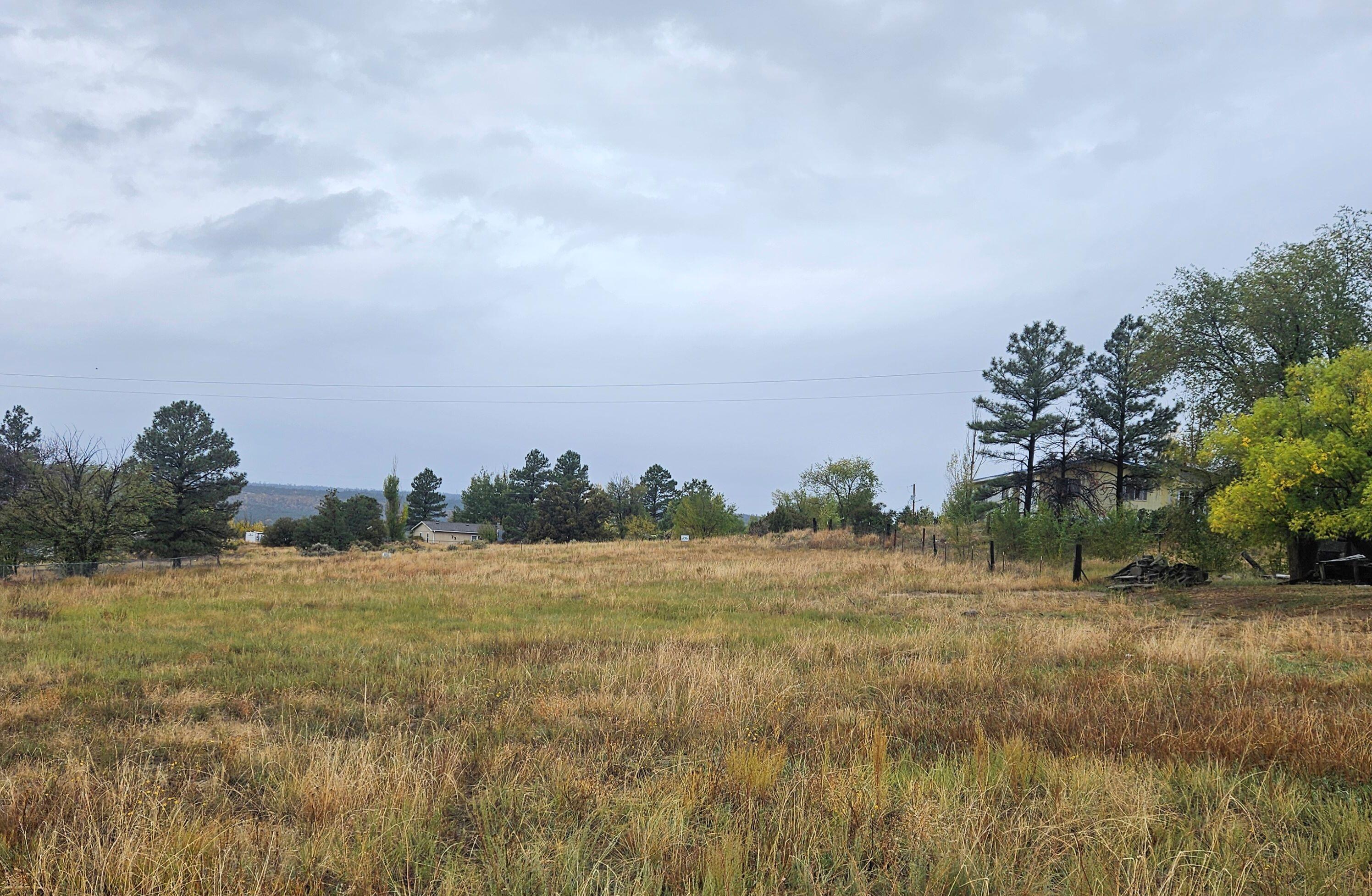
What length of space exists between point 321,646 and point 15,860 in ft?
24.8

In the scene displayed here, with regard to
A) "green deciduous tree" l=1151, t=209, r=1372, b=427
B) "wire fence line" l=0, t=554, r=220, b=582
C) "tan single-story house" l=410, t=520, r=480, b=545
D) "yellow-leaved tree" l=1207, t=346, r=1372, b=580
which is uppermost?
"green deciduous tree" l=1151, t=209, r=1372, b=427

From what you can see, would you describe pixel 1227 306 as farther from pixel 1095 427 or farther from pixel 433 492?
pixel 433 492

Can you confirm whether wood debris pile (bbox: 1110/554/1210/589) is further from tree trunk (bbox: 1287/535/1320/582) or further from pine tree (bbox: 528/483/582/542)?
pine tree (bbox: 528/483/582/542)

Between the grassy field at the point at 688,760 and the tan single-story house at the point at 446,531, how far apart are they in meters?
86.8

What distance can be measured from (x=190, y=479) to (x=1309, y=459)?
57.7m

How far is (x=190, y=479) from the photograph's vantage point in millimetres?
49906

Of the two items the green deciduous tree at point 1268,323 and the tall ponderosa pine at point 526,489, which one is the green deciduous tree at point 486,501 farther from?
the green deciduous tree at point 1268,323

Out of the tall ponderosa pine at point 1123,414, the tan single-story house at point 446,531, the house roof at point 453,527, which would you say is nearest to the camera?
the tall ponderosa pine at point 1123,414

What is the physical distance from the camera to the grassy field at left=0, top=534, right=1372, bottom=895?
158 inches

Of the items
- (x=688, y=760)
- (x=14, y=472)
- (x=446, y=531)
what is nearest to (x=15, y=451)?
(x=14, y=472)

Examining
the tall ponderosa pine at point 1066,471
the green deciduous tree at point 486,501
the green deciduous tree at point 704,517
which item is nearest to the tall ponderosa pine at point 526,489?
the green deciduous tree at point 486,501

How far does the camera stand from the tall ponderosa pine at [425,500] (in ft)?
328

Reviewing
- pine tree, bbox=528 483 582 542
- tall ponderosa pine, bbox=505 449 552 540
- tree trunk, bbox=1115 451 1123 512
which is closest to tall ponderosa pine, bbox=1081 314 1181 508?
tree trunk, bbox=1115 451 1123 512

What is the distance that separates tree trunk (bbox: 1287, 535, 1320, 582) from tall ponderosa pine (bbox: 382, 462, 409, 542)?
226ft
